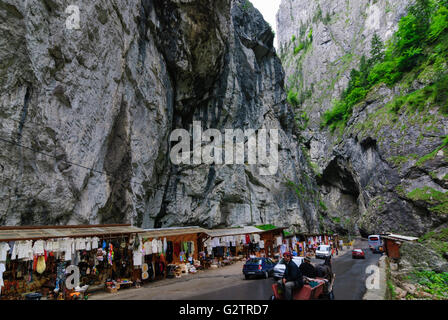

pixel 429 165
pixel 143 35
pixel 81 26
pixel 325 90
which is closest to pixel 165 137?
pixel 143 35

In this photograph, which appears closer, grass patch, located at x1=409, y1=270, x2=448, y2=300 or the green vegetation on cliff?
grass patch, located at x1=409, y1=270, x2=448, y2=300

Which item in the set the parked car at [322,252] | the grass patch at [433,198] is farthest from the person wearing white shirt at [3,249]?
the grass patch at [433,198]

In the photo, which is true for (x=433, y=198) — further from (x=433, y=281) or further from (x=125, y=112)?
(x=125, y=112)

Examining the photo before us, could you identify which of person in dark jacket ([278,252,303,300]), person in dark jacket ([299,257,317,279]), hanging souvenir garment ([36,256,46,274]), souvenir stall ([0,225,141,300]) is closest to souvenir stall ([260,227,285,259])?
souvenir stall ([0,225,141,300])

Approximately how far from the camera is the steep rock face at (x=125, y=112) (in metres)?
14.8

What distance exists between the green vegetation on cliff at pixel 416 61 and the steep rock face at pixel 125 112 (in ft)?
91.4

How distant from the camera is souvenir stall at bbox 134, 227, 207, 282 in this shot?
16.5 metres

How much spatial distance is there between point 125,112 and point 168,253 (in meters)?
11.9

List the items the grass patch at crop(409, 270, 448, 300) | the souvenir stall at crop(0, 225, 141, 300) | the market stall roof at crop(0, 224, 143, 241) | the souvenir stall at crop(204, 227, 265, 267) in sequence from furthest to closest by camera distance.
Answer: the souvenir stall at crop(204, 227, 265, 267) → the grass patch at crop(409, 270, 448, 300) → the souvenir stall at crop(0, 225, 141, 300) → the market stall roof at crop(0, 224, 143, 241)

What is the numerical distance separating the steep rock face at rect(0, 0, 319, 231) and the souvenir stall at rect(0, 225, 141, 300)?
3.18 m

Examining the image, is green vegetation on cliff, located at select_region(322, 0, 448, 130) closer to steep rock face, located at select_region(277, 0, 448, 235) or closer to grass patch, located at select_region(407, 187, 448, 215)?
steep rock face, located at select_region(277, 0, 448, 235)

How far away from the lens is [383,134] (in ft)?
167

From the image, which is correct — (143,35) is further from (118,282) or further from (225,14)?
(118,282)

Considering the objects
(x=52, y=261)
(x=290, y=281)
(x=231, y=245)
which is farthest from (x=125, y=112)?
(x=290, y=281)
